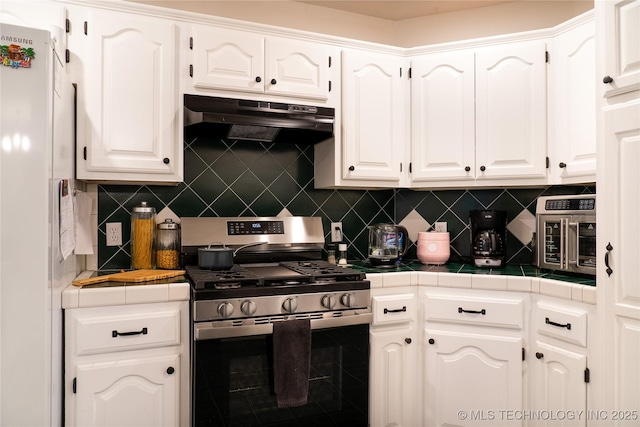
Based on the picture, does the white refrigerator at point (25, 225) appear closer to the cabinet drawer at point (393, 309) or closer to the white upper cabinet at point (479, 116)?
the cabinet drawer at point (393, 309)

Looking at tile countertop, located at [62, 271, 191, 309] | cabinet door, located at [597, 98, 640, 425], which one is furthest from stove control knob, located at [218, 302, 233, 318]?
cabinet door, located at [597, 98, 640, 425]

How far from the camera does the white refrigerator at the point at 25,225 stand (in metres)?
1.52

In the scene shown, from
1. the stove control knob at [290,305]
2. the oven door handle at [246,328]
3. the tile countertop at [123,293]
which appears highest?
the tile countertop at [123,293]

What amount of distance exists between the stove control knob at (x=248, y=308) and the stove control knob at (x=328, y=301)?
320 mm

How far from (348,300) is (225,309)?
0.58 metres

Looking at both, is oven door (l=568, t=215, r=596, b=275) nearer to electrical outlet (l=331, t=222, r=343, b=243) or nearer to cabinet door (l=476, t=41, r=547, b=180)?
cabinet door (l=476, t=41, r=547, b=180)

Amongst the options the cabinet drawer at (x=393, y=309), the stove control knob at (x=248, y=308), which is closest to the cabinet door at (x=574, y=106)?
the cabinet drawer at (x=393, y=309)

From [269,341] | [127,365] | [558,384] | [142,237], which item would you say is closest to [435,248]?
[558,384]

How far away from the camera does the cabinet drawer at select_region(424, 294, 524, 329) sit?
2236mm

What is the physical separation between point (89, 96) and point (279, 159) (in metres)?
1.08

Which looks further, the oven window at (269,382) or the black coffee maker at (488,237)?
the black coffee maker at (488,237)

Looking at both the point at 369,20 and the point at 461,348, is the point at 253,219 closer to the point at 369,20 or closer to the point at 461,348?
Answer: the point at 461,348

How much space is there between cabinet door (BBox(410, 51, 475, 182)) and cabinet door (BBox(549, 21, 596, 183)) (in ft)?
1.38

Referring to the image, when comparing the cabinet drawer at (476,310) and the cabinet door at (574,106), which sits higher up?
the cabinet door at (574,106)
